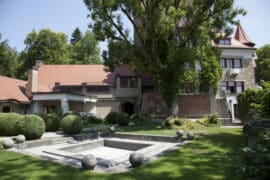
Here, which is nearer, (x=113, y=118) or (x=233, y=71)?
(x=113, y=118)

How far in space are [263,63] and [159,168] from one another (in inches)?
1627

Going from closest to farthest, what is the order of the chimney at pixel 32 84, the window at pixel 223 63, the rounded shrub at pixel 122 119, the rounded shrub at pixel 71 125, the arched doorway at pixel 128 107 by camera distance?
the rounded shrub at pixel 71 125
the rounded shrub at pixel 122 119
the chimney at pixel 32 84
the window at pixel 223 63
the arched doorway at pixel 128 107

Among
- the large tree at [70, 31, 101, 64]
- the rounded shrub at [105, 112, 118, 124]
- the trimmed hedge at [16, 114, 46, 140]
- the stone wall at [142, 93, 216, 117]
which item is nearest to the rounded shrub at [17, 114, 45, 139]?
the trimmed hedge at [16, 114, 46, 140]

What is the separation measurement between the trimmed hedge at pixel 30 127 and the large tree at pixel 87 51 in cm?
3591

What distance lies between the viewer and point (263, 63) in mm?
40312

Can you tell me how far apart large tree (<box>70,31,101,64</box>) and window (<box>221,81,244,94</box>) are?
2828cm

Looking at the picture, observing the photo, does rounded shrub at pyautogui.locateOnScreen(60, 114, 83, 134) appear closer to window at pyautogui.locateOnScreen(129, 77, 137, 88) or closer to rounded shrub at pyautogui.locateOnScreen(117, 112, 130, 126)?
rounded shrub at pyautogui.locateOnScreen(117, 112, 130, 126)

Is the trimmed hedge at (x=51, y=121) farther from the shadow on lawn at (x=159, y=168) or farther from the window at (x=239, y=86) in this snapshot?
the window at (x=239, y=86)

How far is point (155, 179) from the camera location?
573cm

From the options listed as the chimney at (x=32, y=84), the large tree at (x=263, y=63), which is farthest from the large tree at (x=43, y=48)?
the large tree at (x=263, y=63)

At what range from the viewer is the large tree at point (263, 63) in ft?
129

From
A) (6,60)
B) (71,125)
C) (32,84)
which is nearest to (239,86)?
(71,125)

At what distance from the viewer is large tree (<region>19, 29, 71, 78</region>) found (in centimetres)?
3959

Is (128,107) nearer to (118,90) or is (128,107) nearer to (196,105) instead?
(118,90)
